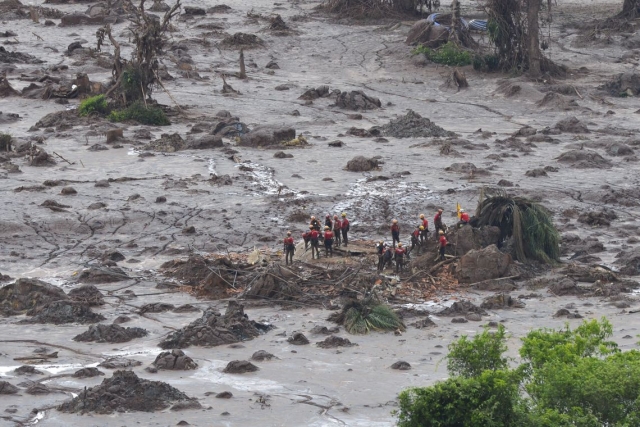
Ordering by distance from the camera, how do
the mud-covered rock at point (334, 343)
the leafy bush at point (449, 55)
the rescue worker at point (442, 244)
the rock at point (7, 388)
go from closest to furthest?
the rock at point (7, 388) → the mud-covered rock at point (334, 343) → the rescue worker at point (442, 244) → the leafy bush at point (449, 55)

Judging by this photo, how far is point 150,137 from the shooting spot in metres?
29.1

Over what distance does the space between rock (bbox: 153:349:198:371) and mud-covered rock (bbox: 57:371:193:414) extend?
4.16 ft

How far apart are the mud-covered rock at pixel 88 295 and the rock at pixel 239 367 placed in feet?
12.9

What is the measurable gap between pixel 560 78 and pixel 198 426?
2668 centimetres

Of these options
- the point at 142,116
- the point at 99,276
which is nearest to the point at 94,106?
the point at 142,116

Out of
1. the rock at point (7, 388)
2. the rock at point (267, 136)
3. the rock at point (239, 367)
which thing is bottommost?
the rock at point (267, 136)

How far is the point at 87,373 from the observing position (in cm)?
1426

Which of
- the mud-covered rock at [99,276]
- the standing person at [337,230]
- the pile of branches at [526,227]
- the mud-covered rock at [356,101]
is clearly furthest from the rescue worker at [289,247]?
the mud-covered rock at [356,101]

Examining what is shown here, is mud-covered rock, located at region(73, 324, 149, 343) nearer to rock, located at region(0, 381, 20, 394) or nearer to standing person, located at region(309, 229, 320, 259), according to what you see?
rock, located at region(0, 381, 20, 394)

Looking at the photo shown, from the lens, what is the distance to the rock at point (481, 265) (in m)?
19.0

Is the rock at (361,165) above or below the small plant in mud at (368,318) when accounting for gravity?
below

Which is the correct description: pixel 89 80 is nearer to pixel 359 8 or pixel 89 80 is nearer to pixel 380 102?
pixel 380 102

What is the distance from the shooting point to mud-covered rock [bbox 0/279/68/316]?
58.1 ft

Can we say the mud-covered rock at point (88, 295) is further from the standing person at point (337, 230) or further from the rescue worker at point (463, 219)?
the rescue worker at point (463, 219)
